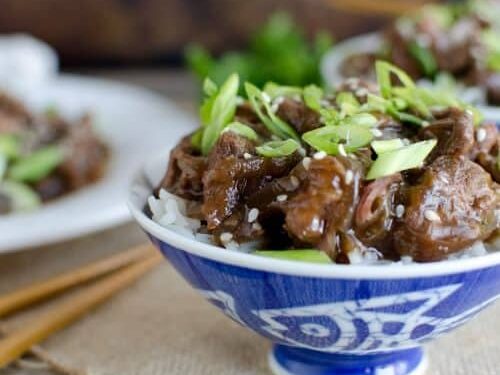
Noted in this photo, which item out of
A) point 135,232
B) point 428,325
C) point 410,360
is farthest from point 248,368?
point 135,232

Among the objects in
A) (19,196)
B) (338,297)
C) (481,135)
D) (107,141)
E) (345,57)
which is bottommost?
(107,141)

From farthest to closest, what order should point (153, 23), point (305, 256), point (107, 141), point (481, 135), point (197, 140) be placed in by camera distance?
point (153, 23), point (107, 141), point (197, 140), point (481, 135), point (305, 256)

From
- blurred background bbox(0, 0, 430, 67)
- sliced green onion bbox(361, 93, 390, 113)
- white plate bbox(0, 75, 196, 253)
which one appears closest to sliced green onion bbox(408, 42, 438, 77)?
white plate bbox(0, 75, 196, 253)

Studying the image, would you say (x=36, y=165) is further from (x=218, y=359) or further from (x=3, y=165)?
(x=218, y=359)

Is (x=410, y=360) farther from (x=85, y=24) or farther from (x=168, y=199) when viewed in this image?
(x=85, y=24)

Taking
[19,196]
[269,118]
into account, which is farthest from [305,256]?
[19,196]

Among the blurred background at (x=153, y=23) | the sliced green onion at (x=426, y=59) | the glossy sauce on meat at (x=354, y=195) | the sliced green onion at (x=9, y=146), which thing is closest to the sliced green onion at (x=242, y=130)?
the glossy sauce on meat at (x=354, y=195)

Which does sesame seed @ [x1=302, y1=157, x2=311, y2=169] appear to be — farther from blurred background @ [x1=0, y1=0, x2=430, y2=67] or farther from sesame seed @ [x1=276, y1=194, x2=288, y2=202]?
blurred background @ [x1=0, y1=0, x2=430, y2=67]
